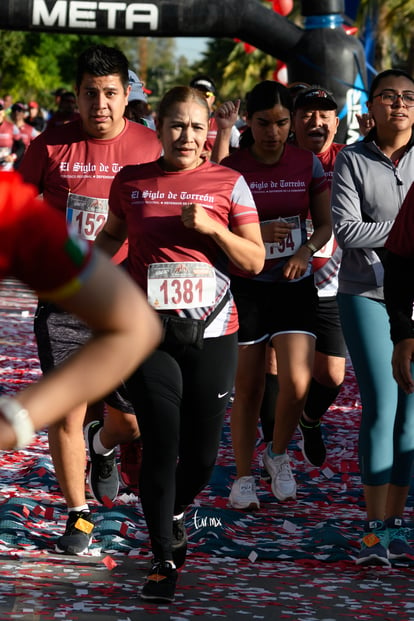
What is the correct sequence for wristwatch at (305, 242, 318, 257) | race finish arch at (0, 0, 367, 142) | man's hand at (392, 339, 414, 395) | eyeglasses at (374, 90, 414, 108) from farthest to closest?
race finish arch at (0, 0, 367, 142) < wristwatch at (305, 242, 318, 257) < eyeglasses at (374, 90, 414, 108) < man's hand at (392, 339, 414, 395)

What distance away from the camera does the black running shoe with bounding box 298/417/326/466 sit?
7.04m

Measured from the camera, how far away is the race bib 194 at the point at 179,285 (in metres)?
4.68

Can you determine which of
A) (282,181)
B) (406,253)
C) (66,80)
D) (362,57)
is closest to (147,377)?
(406,253)

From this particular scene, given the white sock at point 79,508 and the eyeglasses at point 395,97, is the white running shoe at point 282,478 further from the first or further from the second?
the eyeglasses at point 395,97

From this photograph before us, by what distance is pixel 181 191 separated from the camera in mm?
4793

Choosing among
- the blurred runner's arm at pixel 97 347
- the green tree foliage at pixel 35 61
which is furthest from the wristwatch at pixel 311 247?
the green tree foliage at pixel 35 61

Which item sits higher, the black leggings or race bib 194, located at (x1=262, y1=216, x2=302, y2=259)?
race bib 194, located at (x1=262, y1=216, x2=302, y2=259)

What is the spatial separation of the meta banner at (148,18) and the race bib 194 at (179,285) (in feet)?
42.3

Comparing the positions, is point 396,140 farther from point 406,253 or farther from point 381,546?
point 381,546

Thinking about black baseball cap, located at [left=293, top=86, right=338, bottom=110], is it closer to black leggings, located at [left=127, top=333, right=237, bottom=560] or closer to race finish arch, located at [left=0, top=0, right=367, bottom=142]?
black leggings, located at [left=127, top=333, right=237, bottom=560]

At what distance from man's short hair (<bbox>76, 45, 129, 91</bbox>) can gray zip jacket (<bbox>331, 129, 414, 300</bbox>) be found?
3.44 feet

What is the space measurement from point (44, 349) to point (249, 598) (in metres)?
1.40

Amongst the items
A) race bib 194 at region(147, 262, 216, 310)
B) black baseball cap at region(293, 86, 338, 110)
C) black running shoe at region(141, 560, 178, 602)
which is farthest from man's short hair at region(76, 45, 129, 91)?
black running shoe at region(141, 560, 178, 602)

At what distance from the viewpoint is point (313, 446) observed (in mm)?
7055
